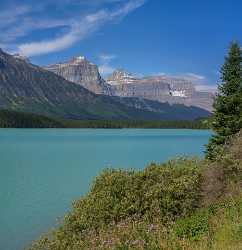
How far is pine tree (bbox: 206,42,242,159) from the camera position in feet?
137

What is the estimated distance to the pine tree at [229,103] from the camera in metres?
41.9

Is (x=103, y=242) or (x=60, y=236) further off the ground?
(x=103, y=242)

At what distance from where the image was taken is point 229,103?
140 feet

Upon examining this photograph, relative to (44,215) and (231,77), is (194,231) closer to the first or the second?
(44,215)

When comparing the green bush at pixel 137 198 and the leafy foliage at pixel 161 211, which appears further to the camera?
the green bush at pixel 137 198

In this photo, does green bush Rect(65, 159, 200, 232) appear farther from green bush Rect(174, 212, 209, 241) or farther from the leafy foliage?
green bush Rect(174, 212, 209, 241)

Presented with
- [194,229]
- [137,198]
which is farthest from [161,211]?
[194,229]

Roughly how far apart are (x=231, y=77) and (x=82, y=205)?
28528mm

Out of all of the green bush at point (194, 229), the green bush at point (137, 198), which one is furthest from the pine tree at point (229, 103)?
the green bush at point (194, 229)

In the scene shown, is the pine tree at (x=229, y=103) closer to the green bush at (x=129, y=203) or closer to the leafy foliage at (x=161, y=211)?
the leafy foliage at (x=161, y=211)

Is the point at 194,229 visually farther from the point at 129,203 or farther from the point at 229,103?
the point at 229,103

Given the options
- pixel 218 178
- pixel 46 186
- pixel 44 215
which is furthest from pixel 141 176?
pixel 46 186

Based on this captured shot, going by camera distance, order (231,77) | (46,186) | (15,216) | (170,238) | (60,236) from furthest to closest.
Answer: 1. (46,186)
2. (231,77)
3. (15,216)
4. (60,236)
5. (170,238)

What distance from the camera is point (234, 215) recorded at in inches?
564
